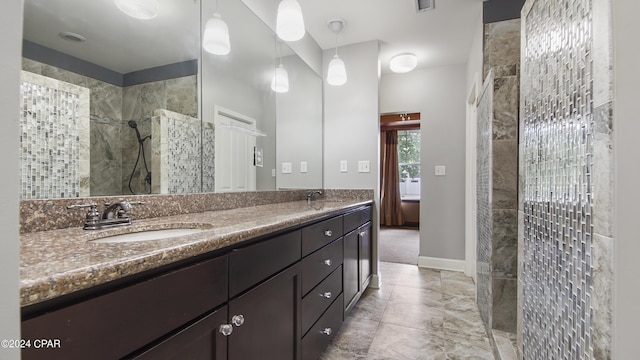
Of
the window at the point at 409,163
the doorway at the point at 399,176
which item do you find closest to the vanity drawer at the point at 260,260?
the doorway at the point at 399,176

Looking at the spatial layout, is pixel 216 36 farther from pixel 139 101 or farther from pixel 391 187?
pixel 391 187

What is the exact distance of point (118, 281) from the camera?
1.75 ft

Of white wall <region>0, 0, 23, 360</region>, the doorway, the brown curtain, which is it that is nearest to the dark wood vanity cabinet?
white wall <region>0, 0, 23, 360</region>

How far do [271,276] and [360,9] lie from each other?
229cm

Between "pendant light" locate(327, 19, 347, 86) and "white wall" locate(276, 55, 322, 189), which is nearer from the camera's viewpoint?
"pendant light" locate(327, 19, 347, 86)

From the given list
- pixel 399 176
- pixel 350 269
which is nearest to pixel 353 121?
pixel 350 269

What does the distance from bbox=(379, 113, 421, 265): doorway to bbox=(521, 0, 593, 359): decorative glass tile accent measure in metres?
4.83

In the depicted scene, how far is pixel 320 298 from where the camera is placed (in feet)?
4.92

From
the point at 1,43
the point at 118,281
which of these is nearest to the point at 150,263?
the point at 118,281

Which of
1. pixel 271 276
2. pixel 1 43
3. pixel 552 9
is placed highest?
pixel 552 9

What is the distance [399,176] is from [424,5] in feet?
15.8

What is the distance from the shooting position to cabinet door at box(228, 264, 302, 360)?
2.78 ft

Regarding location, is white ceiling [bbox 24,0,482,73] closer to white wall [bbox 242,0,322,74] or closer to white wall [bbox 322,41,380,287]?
white wall [bbox 242,0,322,74]

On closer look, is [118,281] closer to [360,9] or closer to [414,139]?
[360,9]
